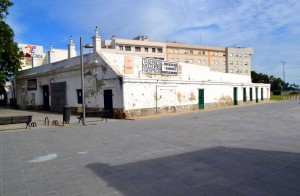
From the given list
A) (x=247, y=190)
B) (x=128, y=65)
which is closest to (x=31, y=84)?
(x=128, y=65)

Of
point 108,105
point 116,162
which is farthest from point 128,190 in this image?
point 108,105

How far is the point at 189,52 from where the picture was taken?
86125 millimetres

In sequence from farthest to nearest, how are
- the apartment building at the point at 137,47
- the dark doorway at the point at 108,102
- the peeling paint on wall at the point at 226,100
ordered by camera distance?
the apartment building at the point at 137,47 → the peeling paint on wall at the point at 226,100 → the dark doorway at the point at 108,102

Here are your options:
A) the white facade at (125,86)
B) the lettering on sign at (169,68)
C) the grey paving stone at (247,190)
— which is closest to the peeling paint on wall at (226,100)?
the white facade at (125,86)

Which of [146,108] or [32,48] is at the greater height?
[32,48]

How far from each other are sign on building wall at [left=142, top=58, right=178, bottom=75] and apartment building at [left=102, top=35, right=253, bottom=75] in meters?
50.6

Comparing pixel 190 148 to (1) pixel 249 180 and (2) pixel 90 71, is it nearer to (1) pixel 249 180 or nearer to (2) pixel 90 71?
(1) pixel 249 180

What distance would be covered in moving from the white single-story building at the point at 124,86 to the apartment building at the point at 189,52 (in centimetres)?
4358

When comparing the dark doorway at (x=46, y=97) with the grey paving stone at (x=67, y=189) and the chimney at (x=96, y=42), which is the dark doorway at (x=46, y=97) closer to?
the chimney at (x=96, y=42)

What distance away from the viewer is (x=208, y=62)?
295ft

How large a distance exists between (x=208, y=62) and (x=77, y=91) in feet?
236

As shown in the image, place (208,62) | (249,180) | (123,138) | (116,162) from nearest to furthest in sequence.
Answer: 1. (249,180)
2. (116,162)
3. (123,138)
4. (208,62)

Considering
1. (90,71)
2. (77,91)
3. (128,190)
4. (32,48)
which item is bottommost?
(128,190)

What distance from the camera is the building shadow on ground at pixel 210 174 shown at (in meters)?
4.51
